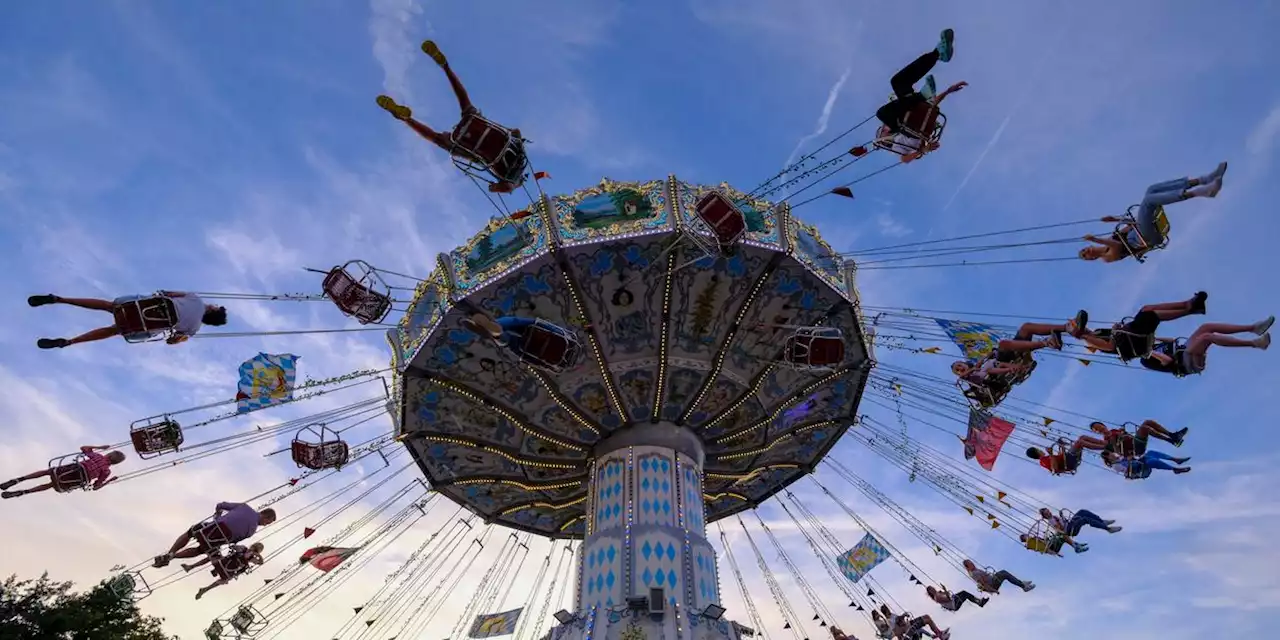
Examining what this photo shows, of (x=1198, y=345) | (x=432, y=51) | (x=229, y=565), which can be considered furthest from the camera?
(x=229, y=565)

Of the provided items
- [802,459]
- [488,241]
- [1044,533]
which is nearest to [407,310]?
[488,241]

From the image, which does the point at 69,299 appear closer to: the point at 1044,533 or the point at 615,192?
the point at 615,192

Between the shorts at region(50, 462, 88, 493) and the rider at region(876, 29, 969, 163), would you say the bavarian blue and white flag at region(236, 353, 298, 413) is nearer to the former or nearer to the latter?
the shorts at region(50, 462, 88, 493)

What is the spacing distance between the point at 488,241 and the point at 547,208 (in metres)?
1.32

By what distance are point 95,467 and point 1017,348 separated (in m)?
14.5

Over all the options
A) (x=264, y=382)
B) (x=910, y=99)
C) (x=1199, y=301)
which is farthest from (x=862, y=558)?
(x=264, y=382)

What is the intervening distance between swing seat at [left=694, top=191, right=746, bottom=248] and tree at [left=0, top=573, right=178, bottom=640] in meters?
17.0

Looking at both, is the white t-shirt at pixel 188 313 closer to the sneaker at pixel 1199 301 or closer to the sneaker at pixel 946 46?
the sneaker at pixel 946 46

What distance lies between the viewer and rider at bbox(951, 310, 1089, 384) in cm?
858

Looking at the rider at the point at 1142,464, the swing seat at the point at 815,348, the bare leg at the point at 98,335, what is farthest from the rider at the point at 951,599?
the bare leg at the point at 98,335

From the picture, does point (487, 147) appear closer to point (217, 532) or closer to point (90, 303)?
point (90, 303)

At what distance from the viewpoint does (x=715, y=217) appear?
10.2 meters

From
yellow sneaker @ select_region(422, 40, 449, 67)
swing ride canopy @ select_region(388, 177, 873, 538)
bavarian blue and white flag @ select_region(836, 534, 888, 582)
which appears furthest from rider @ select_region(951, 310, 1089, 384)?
yellow sneaker @ select_region(422, 40, 449, 67)

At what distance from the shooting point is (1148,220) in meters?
8.40
